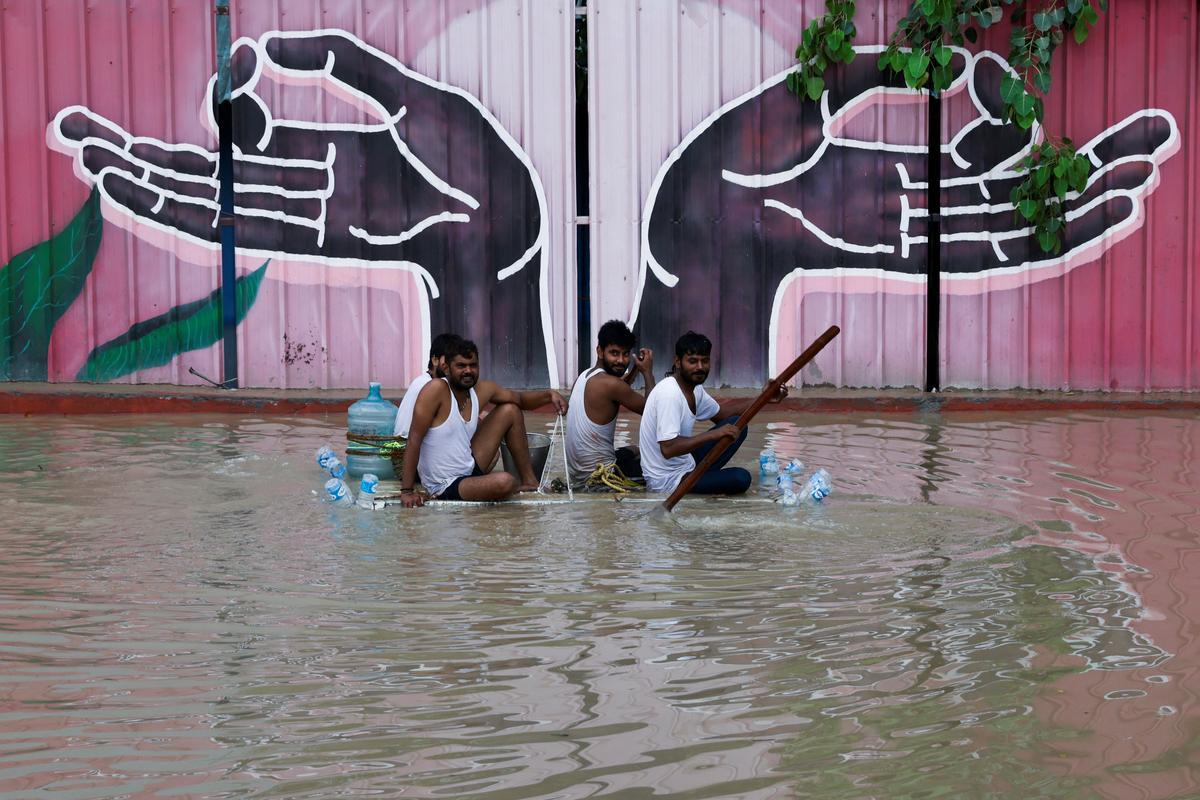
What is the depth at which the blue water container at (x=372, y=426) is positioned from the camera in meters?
9.23

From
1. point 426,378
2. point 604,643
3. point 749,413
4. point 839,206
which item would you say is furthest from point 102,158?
point 604,643

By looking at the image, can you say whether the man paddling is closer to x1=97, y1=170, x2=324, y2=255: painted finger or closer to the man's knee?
the man's knee

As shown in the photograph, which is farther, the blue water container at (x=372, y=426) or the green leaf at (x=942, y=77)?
the green leaf at (x=942, y=77)

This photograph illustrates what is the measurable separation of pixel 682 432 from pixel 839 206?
4.38m

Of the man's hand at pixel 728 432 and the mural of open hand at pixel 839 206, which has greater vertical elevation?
the mural of open hand at pixel 839 206

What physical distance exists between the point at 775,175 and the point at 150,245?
5.34 m

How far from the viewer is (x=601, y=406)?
29.1ft

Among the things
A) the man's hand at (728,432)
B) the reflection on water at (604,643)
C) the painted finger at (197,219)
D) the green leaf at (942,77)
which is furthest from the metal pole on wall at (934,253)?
the painted finger at (197,219)

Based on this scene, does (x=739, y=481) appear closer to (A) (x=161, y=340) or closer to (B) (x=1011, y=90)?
(B) (x=1011, y=90)

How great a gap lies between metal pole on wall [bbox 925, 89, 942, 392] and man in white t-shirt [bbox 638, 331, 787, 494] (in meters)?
4.10

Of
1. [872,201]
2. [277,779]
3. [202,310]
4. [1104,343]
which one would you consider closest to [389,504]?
[277,779]

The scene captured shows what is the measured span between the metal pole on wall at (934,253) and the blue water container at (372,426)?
5.01 meters

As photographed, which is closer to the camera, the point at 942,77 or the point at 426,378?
the point at 426,378

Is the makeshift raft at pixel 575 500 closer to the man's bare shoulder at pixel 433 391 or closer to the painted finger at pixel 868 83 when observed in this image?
the man's bare shoulder at pixel 433 391
